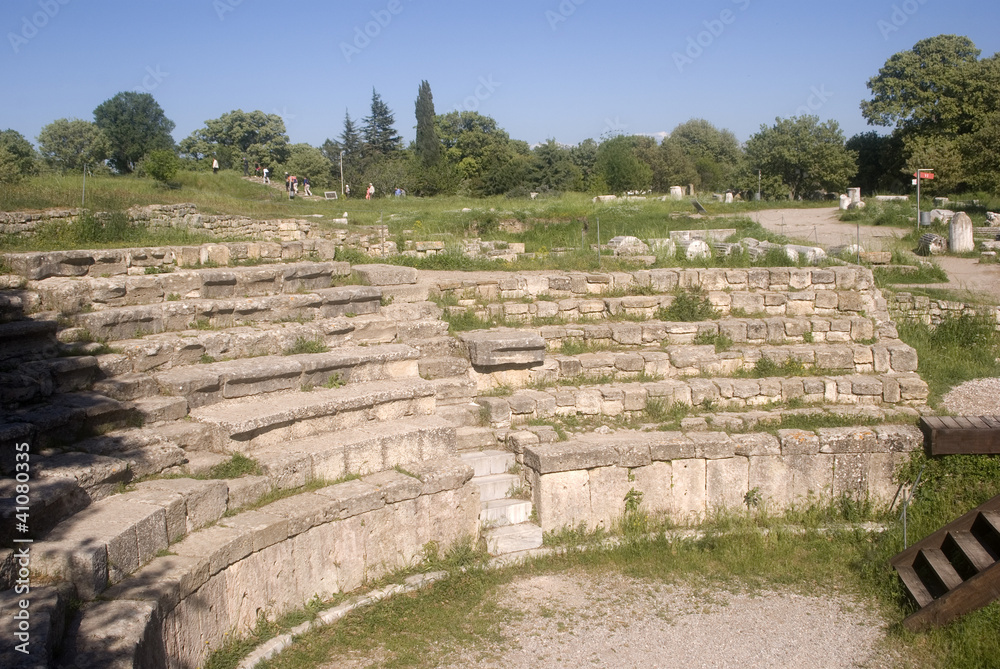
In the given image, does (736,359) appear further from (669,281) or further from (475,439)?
(475,439)

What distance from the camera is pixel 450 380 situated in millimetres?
8703

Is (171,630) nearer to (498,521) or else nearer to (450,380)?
(498,521)

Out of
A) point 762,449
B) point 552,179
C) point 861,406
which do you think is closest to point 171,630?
point 762,449

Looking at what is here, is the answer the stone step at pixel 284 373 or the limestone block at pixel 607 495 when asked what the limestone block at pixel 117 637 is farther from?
the limestone block at pixel 607 495

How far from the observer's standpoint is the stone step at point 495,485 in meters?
7.57

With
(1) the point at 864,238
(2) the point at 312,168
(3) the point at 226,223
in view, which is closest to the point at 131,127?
(2) the point at 312,168

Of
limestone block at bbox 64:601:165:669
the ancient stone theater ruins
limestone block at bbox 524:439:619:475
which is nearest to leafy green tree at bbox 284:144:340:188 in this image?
the ancient stone theater ruins

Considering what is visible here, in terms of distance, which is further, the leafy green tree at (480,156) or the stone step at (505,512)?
the leafy green tree at (480,156)

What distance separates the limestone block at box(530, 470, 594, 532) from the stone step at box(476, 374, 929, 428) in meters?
1.21

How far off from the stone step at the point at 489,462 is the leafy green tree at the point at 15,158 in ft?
44.3

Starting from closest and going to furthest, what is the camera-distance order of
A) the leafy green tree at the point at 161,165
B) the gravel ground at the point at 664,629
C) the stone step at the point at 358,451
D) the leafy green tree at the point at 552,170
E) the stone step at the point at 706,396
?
1. the gravel ground at the point at 664,629
2. the stone step at the point at 358,451
3. the stone step at the point at 706,396
4. the leafy green tree at the point at 161,165
5. the leafy green tree at the point at 552,170

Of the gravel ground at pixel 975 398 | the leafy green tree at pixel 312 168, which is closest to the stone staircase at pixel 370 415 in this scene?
the gravel ground at pixel 975 398

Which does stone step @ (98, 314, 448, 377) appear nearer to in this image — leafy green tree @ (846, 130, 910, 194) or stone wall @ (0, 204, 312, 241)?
stone wall @ (0, 204, 312, 241)

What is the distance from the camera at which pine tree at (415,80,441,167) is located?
52125mm
